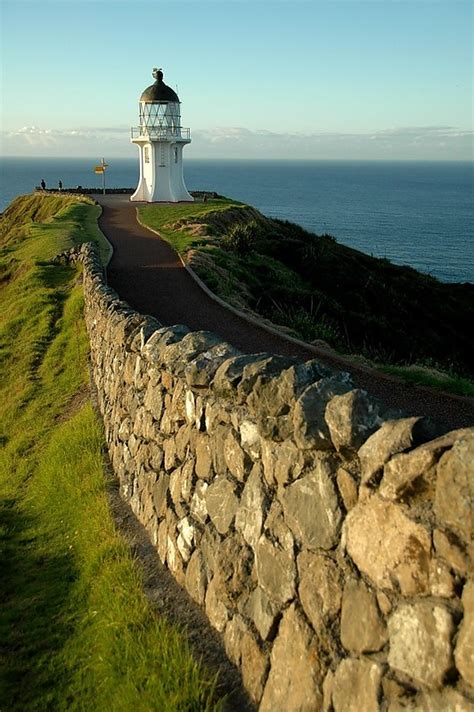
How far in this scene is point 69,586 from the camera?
607 centimetres

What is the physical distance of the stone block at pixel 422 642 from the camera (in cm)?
295

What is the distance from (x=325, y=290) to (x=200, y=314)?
13.6 metres

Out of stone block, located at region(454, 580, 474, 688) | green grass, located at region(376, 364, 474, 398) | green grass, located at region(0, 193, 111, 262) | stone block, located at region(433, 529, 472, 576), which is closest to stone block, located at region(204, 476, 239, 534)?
stone block, located at region(433, 529, 472, 576)

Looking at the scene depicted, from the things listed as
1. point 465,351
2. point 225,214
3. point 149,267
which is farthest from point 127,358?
point 225,214

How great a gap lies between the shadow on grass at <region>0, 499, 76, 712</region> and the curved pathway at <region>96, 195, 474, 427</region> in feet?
10.5

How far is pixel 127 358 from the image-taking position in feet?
25.7

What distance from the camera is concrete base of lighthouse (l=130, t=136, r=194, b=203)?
48469mm

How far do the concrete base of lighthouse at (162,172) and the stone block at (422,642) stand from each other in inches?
1840

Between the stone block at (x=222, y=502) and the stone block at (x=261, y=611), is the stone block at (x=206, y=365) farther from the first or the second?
the stone block at (x=261, y=611)

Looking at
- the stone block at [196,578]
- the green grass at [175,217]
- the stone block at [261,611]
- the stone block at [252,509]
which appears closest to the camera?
the stone block at [261,611]

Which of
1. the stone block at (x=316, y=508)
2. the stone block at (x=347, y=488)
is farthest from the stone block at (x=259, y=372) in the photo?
the stone block at (x=347, y=488)

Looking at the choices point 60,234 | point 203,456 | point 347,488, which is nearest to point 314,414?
point 347,488

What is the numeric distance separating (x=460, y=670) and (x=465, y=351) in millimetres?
22588

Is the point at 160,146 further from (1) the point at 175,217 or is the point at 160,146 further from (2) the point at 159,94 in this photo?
(1) the point at 175,217
